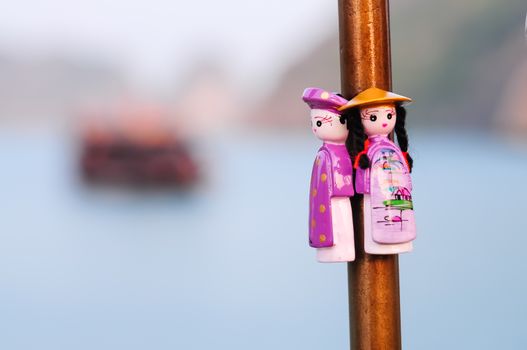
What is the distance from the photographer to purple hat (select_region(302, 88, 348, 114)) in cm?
107

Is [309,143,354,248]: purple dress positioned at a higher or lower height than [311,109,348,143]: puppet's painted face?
lower

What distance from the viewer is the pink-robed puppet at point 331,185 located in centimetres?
107

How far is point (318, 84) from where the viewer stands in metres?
2.73

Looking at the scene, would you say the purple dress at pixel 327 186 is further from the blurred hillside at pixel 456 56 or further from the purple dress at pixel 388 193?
the blurred hillside at pixel 456 56

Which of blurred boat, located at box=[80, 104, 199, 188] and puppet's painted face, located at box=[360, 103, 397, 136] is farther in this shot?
blurred boat, located at box=[80, 104, 199, 188]

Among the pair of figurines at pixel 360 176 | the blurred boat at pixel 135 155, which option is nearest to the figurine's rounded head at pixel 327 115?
the pair of figurines at pixel 360 176

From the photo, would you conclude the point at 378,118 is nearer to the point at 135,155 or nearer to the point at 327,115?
the point at 327,115

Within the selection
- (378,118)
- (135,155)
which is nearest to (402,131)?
(378,118)

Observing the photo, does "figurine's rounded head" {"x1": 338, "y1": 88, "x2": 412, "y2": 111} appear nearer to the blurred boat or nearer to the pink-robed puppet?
the pink-robed puppet

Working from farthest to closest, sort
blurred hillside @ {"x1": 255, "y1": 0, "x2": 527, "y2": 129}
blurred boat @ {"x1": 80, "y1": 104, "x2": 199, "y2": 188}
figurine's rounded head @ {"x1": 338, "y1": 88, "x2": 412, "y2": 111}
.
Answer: blurred boat @ {"x1": 80, "y1": 104, "x2": 199, "y2": 188} < blurred hillside @ {"x1": 255, "y1": 0, "x2": 527, "y2": 129} < figurine's rounded head @ {"x1": 338, "y1": 88, "x2": 412, "y2": 111}

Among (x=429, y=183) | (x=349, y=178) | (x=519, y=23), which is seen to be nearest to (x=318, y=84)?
(x=429, y=183)

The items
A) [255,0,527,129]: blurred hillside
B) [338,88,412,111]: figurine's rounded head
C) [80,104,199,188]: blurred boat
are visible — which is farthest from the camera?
[80,104,199,188]: blurred boat

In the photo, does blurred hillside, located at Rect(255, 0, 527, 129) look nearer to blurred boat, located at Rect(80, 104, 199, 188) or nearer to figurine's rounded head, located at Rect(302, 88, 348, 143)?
blurred boat, located at Rect(80, 104, 199, 188)

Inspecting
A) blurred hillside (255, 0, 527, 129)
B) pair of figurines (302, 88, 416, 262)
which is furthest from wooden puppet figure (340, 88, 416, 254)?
blurred hillside (255, 0, 527, 129)
